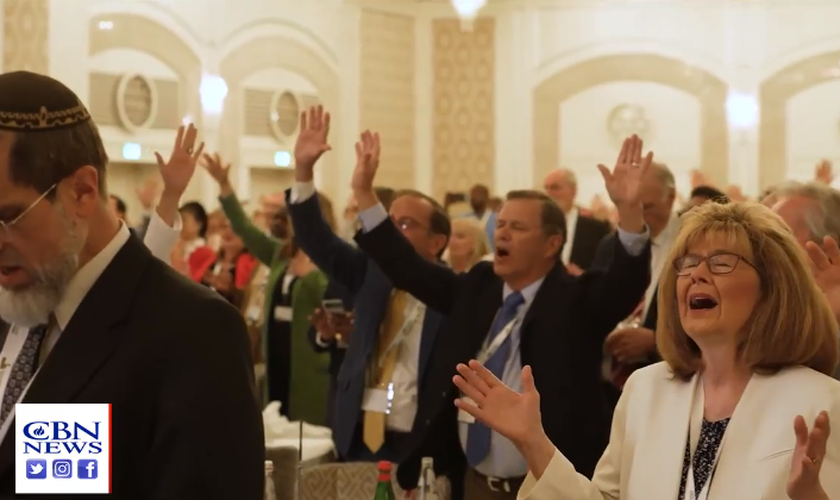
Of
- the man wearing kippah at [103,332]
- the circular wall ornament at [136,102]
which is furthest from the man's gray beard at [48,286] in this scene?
the circular wall ornament at [136,102]

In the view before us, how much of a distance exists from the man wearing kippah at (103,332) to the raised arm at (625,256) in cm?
217

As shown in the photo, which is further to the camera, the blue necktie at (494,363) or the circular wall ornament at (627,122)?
the circular wall ornament at (627,122)

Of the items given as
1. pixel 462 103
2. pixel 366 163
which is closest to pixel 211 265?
pixel 366 163

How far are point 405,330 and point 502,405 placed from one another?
7.05 feet

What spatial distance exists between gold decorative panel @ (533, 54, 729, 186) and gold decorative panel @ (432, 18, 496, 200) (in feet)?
2.08

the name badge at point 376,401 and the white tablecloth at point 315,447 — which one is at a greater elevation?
the name badge at point 376,401

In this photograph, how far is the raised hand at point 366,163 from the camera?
446cm

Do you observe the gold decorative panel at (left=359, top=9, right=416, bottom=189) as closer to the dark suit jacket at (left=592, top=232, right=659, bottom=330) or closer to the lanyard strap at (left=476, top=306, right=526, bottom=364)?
the dark suit jacket at (left=592, top=232, right=659, bottom=330)

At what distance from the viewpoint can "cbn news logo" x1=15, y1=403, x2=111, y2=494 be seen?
5.63ft

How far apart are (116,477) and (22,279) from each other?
0.32 meters

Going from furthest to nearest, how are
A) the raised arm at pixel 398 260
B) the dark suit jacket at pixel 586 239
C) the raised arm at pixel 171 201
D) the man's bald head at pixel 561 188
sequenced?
the man's bald head at pixel 561 188
the dark suit jacket at pixel 586 239
the raised arm at pixel 398 260
the raised arm at pixel 171 201

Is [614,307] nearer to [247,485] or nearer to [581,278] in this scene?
[581,278]

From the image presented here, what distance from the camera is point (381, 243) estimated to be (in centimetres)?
435

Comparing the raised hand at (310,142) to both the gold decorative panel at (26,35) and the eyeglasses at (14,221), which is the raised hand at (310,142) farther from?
the gold decorative panel at (26,35)
